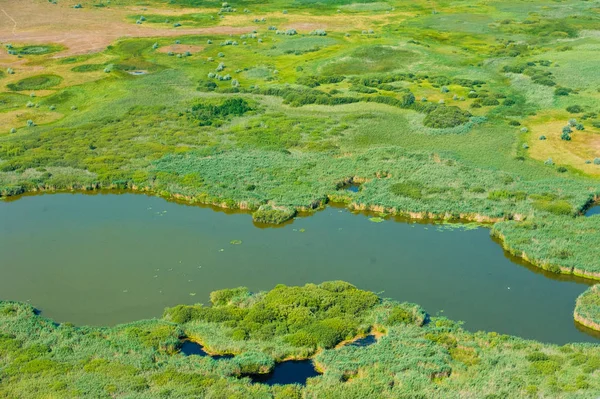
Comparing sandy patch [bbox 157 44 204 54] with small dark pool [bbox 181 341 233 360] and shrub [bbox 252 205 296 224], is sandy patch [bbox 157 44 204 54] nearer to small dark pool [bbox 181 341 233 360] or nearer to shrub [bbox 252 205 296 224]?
shrub [bbox 252 205 296 224]

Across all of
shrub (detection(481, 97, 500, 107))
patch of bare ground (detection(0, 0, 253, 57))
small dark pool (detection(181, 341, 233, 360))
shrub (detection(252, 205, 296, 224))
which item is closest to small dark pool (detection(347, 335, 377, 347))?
small dark pool (detection(181, 341, 233, 360))

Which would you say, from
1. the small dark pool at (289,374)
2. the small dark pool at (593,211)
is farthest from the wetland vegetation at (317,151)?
the small dark pool at (289,374)

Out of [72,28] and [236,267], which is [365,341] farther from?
[72,28]

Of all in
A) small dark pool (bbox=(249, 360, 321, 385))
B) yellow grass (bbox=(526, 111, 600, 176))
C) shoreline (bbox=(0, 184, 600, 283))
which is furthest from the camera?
yellow grass (bbox=(526, 111, 600, 176))

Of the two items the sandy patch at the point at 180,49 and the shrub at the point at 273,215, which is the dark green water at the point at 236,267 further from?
the sandy patch at the point at 180,49

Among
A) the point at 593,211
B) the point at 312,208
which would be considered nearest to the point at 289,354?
the point at 312,208
